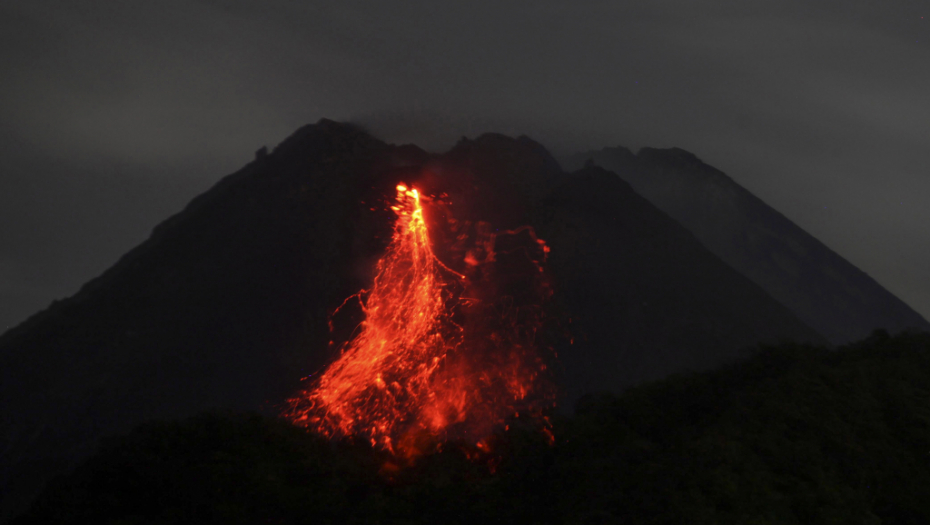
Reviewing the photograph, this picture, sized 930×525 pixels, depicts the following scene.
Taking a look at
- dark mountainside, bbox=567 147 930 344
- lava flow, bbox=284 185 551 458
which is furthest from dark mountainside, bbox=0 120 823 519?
dark mountainside, bbox=567 147 930 344

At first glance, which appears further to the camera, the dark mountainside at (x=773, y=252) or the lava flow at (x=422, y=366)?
the dark mountainside at (x=773, y=252)

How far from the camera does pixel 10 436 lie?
5400 cm

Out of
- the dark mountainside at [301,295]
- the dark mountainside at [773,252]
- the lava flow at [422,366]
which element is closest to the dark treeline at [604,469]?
the lava flow at [422,366]

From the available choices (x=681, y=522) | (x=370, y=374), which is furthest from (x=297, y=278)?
(x=681, y=522)

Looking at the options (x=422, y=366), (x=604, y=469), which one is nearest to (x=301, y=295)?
(x=422, y=366)

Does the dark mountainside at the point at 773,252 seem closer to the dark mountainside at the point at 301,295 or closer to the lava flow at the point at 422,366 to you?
the dark mountainside at the point at 301,295

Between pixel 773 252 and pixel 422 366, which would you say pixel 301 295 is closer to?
pixel 422 366

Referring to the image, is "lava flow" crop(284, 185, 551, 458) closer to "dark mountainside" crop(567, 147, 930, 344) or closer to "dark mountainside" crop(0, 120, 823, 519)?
"dark mountainside" crop(0, 120, 823, 519)

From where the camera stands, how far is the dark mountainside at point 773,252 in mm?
96375

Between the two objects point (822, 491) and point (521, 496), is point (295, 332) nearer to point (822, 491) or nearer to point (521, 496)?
point (521, 496)

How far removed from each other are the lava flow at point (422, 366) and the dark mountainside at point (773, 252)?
50.8 metres

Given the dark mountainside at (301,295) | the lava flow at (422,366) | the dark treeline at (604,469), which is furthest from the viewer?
the dark mountainside at (301,295)

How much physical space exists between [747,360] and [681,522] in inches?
518

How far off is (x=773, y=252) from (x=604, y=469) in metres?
106
